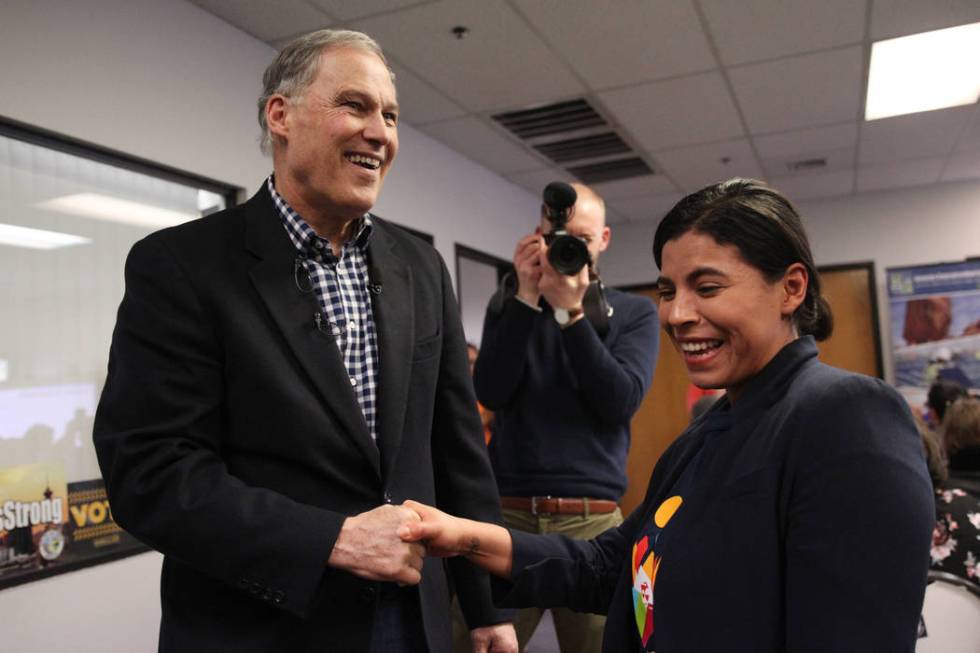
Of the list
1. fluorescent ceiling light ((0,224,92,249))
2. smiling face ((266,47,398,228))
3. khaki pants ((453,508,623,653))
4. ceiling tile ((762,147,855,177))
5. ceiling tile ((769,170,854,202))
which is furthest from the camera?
ceiling tile ((769,170,854,202))

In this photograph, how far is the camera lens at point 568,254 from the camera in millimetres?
1828

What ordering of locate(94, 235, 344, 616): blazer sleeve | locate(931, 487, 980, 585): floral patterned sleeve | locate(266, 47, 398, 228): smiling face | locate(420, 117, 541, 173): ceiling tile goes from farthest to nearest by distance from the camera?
locate(420, 117, 541, 173): ceiling tile, locate(931, 487, 980, 585): floral patterned sleeve, locate(266, 47, 398, 228): smiling face, locate(94, 235, 344, 616): blazer sleeve

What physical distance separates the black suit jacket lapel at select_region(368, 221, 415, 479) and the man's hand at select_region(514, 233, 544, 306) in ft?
1.99

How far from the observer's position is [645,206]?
6.36 meters

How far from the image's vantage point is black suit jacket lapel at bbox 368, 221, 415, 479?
112 cm

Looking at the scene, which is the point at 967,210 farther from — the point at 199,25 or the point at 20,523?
the point at 20,523

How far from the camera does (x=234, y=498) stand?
3.15 ft

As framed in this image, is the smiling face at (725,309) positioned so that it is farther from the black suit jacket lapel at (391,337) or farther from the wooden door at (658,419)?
the wooden door at (658,419)

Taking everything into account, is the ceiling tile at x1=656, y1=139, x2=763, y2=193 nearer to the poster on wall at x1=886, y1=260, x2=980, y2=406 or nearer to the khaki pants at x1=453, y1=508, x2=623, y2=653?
the poster on wall at x1=886, y1=260, x2=980, y2=406

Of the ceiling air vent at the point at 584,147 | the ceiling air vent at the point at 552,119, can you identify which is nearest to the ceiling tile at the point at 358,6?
the ceiling air vent at the point at 552,119

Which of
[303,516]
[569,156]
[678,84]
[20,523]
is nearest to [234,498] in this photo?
[303,516]

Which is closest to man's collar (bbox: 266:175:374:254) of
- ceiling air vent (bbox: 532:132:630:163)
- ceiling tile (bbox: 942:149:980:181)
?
ceiling air vent (bbox: 532:132:630:163)

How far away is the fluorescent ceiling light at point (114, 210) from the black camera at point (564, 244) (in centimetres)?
163

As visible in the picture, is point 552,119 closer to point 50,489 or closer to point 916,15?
point 916,15
